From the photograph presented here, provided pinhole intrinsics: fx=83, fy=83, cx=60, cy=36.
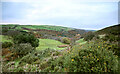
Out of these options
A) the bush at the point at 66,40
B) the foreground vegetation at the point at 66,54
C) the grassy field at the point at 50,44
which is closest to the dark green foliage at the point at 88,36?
the foreground vegetation at the point at 66,54

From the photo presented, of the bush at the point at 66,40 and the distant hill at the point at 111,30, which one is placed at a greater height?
the distant hill at the point at 111,30

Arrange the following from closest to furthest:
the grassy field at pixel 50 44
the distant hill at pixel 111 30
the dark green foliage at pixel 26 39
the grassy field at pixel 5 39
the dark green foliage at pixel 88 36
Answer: the distant hill at pixel 111 30 < the grassy field at pixel 5 39 < the dark green foliage at pixel 88 36 < the grassy field at pixel 50 44 < the dark green foliage at pixel 26 39

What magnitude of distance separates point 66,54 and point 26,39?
3295 millimetres

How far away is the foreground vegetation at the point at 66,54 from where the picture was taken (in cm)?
254

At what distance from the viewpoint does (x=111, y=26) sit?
13.9 ft

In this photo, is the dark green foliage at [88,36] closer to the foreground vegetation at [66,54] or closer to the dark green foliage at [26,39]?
the foreground vegetation at [66,54]

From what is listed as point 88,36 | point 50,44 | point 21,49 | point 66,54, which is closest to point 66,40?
point 50,44

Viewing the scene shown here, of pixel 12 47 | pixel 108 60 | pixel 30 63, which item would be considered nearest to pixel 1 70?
pixel 30 63

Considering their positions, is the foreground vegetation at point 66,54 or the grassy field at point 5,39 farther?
the grassy field at point 5,39

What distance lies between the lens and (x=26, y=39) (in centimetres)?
550

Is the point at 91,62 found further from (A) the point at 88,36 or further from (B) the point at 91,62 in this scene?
(A) the point at 88,36

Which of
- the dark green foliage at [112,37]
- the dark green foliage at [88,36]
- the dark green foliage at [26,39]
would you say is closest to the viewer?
the dark green foliage at [112,37]

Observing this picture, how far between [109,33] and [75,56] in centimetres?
271

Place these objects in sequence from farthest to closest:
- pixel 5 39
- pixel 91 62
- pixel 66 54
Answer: pixel 5 39 < pixel 66 54 < pixel 91 62
